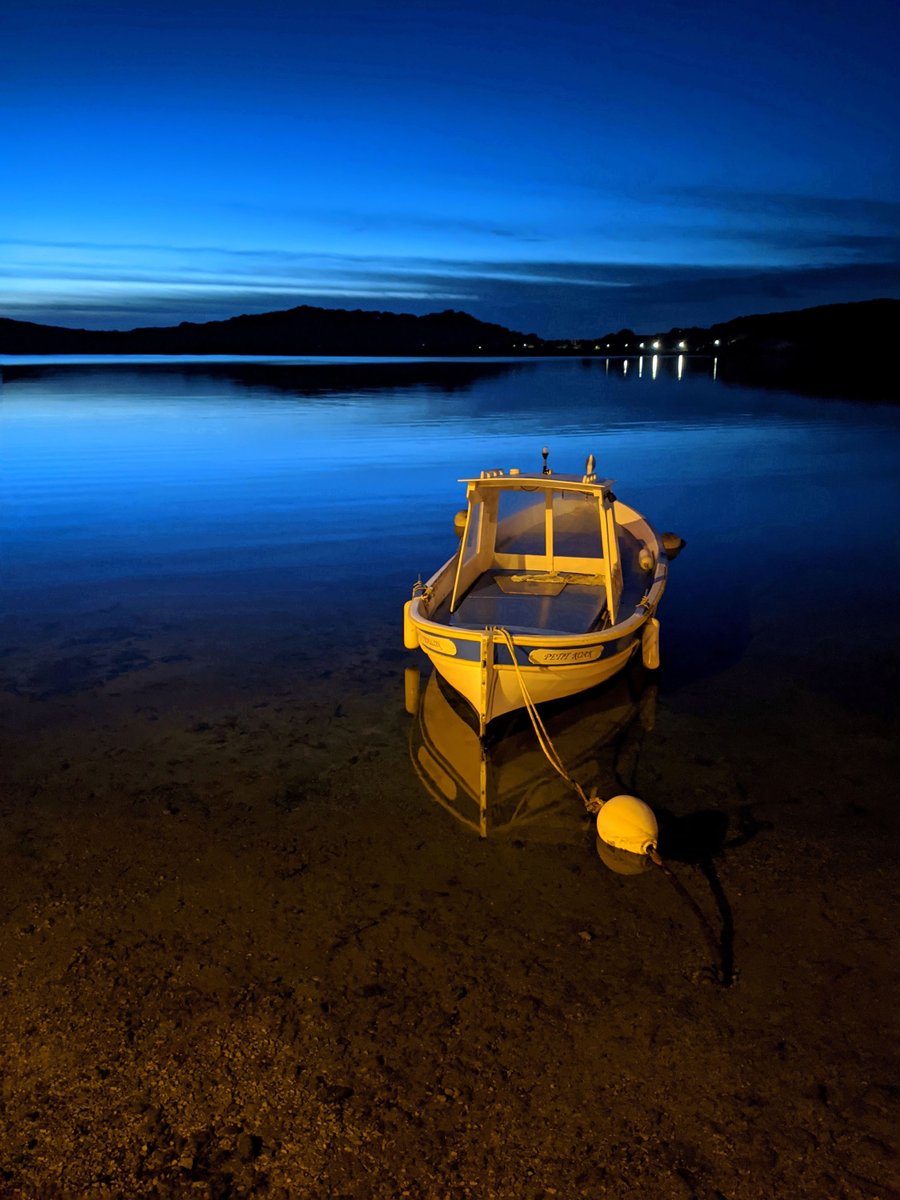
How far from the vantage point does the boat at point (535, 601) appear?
10.1 metres

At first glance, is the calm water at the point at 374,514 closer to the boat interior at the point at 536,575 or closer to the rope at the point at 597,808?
the boat interior at the point at 536,575

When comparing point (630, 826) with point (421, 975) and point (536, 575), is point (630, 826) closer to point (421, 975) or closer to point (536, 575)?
point (421, 975)

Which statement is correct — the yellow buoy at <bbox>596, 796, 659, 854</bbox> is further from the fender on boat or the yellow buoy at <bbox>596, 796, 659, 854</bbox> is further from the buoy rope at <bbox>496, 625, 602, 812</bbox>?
the fender on boat

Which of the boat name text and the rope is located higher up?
the boat name text

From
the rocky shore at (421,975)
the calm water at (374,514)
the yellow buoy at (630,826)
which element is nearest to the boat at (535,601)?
the rocky shore at (421,975)

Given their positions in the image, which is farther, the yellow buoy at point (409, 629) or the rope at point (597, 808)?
the yellow buoy at point (409, 629)

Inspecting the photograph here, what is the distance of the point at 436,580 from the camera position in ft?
41.2

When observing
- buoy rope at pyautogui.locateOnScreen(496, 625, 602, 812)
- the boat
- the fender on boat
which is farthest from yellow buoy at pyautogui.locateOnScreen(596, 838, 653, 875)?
the fender on boat

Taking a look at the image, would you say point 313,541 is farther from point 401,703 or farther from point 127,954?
point 127,954

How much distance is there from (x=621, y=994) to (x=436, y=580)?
7117 millimetres

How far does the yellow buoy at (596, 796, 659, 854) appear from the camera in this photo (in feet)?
26.0

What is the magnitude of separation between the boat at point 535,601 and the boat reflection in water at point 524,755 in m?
0.50

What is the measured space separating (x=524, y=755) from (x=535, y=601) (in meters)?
3.06

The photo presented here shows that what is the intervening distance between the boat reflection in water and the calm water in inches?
53.9
